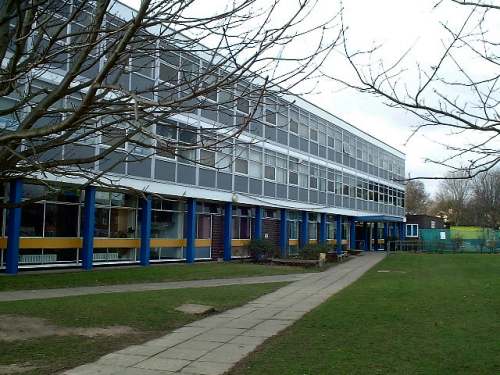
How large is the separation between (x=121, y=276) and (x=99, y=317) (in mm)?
7975

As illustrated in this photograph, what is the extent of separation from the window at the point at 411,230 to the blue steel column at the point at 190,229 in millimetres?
42327

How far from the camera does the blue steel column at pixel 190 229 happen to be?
2620 centimetres

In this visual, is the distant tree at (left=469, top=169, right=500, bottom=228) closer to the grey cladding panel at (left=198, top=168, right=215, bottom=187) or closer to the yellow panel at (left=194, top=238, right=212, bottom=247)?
the yellow panel at (left=194, top=238, right=212, bottom=247)

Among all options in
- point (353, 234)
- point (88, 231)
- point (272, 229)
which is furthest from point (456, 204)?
point (88, 231)

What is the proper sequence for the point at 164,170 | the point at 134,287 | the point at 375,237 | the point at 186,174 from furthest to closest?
the point at 375,237
the point at 186,174
the point at 164,170
the point at 134,287

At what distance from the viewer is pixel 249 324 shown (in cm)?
1054

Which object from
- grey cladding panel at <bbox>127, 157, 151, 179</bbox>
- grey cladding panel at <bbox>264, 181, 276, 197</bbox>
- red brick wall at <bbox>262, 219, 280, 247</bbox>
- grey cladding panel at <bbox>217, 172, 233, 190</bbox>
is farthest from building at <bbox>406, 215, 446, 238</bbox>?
grey cladding panel at <bbox>127, 157, 151, 179</bbox>

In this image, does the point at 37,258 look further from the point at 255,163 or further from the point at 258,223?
the point at 258,223

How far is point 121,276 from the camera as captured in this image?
1864 centimetres

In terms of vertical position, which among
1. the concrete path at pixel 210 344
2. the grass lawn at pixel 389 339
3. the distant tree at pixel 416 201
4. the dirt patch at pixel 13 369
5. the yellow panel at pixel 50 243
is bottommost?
the dirt patch at pixel 13 369

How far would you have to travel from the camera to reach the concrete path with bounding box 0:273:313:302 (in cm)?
1389

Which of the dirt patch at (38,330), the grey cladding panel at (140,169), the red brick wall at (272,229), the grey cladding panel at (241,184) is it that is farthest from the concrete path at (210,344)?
the red brick wall at (272,229)

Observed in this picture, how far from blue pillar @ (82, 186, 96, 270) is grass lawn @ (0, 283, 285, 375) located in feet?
19.7

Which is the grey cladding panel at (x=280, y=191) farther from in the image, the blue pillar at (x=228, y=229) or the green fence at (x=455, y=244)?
the green fence at (x=455, y=244)
